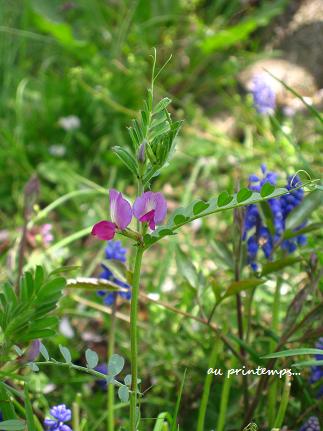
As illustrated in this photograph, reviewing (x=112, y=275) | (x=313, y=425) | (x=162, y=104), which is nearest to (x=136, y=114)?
(x=112, y=275)

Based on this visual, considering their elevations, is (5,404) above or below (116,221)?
below

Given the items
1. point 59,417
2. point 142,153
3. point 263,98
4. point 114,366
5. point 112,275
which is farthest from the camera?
point 263,98

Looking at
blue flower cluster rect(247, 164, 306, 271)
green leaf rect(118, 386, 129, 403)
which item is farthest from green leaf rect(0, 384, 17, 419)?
blue flower cluster rect(247, 164, 306, 271)

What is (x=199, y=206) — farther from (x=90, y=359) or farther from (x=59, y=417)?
(x=59, y=417)

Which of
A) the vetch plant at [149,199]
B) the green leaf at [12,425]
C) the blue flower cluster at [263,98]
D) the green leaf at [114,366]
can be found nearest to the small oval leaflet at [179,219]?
the vetch plant at [149,199]

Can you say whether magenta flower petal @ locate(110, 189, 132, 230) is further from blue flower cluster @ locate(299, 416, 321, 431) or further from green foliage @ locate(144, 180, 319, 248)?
blue flower cluster @ locate(299, 416, 321, 431)

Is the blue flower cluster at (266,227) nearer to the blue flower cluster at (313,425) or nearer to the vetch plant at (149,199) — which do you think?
the blue flower cluster at (313,425)

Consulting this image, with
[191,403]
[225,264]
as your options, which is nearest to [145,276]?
[191,403]
